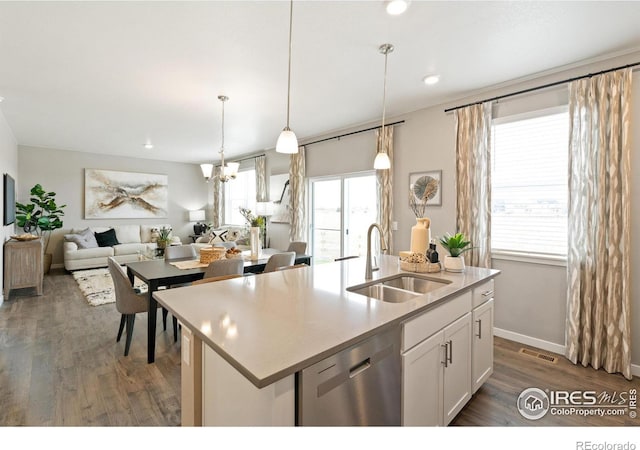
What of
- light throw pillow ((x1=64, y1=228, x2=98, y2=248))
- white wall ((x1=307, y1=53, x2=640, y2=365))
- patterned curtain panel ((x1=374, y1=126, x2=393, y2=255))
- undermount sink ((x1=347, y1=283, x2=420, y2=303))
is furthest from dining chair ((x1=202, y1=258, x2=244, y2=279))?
light throw pillow ((x1=64, y1=228, x2=98, y2=248))

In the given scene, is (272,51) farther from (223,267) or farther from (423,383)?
(423,383)

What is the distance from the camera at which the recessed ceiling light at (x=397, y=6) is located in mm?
1867

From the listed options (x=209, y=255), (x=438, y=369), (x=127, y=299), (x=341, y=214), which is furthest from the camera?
(x=341, y=214)

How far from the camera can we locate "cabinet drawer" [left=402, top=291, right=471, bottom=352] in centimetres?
144

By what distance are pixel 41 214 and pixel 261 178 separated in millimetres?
4477

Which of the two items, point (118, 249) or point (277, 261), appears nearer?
point (277, 261)

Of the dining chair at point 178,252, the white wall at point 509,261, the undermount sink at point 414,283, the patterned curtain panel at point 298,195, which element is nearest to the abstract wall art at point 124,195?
the patterned curtain panel at point 298,195

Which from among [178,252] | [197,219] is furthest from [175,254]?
[197,219]

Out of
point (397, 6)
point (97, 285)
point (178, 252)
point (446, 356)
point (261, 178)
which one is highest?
point (397, 6)

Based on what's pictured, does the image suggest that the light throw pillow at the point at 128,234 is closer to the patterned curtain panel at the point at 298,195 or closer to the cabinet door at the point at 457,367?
the patterned curtain panel at the point at 298,195

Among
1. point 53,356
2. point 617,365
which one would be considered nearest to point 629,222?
point 617,365

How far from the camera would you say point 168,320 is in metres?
3.61

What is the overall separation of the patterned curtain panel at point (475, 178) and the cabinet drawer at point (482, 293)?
107 cm

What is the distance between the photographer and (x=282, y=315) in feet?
4.51
